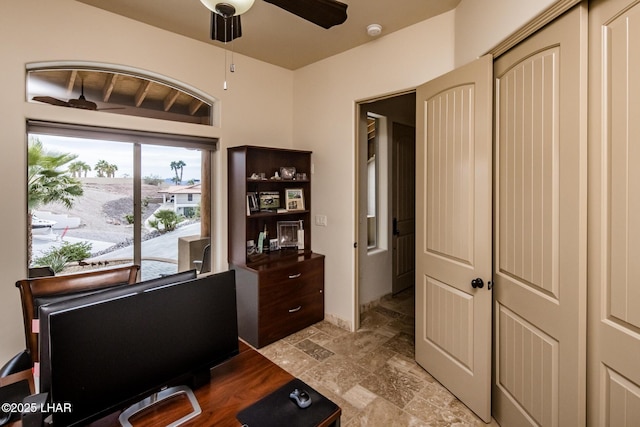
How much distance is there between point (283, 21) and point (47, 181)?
7.37 ft

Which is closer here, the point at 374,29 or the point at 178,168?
the point at 374,29

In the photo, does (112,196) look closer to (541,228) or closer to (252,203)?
(252,203)

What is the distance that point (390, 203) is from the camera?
4137 millimetres

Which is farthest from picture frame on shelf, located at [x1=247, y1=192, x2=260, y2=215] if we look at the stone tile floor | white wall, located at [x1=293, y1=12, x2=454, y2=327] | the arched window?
the stone tile floor

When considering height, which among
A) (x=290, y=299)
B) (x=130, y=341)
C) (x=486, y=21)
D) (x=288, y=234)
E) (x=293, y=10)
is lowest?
(x=290, y=299)

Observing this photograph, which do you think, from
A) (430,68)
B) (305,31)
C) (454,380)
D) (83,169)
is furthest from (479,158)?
(83,169)

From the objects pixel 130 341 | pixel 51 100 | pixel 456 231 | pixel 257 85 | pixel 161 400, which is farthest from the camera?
pixel 257 85

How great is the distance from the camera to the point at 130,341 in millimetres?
1023

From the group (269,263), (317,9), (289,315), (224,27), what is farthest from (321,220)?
(317,9)

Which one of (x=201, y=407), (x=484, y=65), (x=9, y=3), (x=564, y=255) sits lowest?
(x=201, y=407)

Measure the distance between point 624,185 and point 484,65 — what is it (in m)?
1.07

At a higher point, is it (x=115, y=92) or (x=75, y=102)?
(x=115, y=92)

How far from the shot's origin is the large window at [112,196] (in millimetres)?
2359

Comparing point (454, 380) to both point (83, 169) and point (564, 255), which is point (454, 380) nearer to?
point (564, 255)
